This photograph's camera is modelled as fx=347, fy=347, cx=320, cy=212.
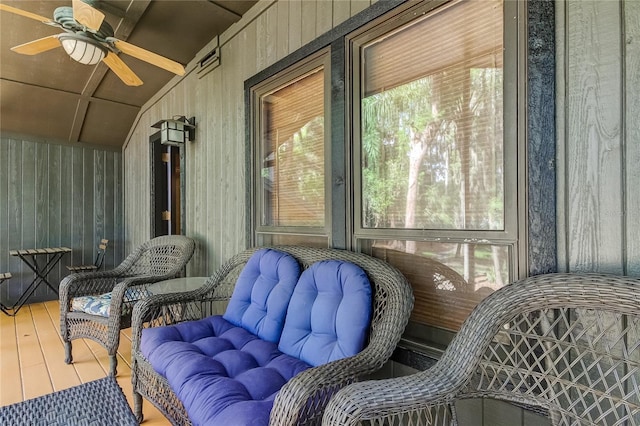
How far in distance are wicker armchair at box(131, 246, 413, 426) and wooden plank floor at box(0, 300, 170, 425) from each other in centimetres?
52

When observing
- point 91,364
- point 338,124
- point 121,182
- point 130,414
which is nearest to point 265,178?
point 338,124

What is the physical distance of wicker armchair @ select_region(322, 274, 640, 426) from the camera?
0.94 metres

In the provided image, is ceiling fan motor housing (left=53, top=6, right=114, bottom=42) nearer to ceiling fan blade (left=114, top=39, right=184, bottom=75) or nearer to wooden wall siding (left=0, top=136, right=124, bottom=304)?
ceiling fan blade (left=114, top=39, right=184, bottom=75)

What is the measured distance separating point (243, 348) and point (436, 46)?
1708mm

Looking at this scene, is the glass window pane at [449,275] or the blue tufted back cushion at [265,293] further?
the blue tufted back cushion at [265,293]

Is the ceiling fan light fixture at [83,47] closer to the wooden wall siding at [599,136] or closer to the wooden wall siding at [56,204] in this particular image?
the wooden wall siding at [599,136]

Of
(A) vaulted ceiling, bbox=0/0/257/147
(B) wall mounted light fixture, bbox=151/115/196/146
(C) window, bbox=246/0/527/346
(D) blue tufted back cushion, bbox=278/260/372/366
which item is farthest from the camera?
(B) wall mounted light fixture, bbox=151/115/196/146

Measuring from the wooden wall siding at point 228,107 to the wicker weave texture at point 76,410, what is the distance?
5.09ft

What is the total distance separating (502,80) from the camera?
1346 mm

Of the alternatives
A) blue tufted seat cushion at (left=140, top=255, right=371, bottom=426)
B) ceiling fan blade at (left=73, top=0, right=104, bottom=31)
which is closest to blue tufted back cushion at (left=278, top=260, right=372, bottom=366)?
blue tufted seat cushion at (left=140, top=255, right=371, bottom=426)

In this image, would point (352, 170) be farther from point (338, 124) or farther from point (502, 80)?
point (502, 80)

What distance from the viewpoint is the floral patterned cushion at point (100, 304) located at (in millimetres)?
2578

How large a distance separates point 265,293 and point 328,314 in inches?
22.2

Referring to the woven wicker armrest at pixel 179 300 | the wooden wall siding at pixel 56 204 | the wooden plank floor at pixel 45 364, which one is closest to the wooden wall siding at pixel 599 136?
the woven wicker armrest at pixel 179 300
